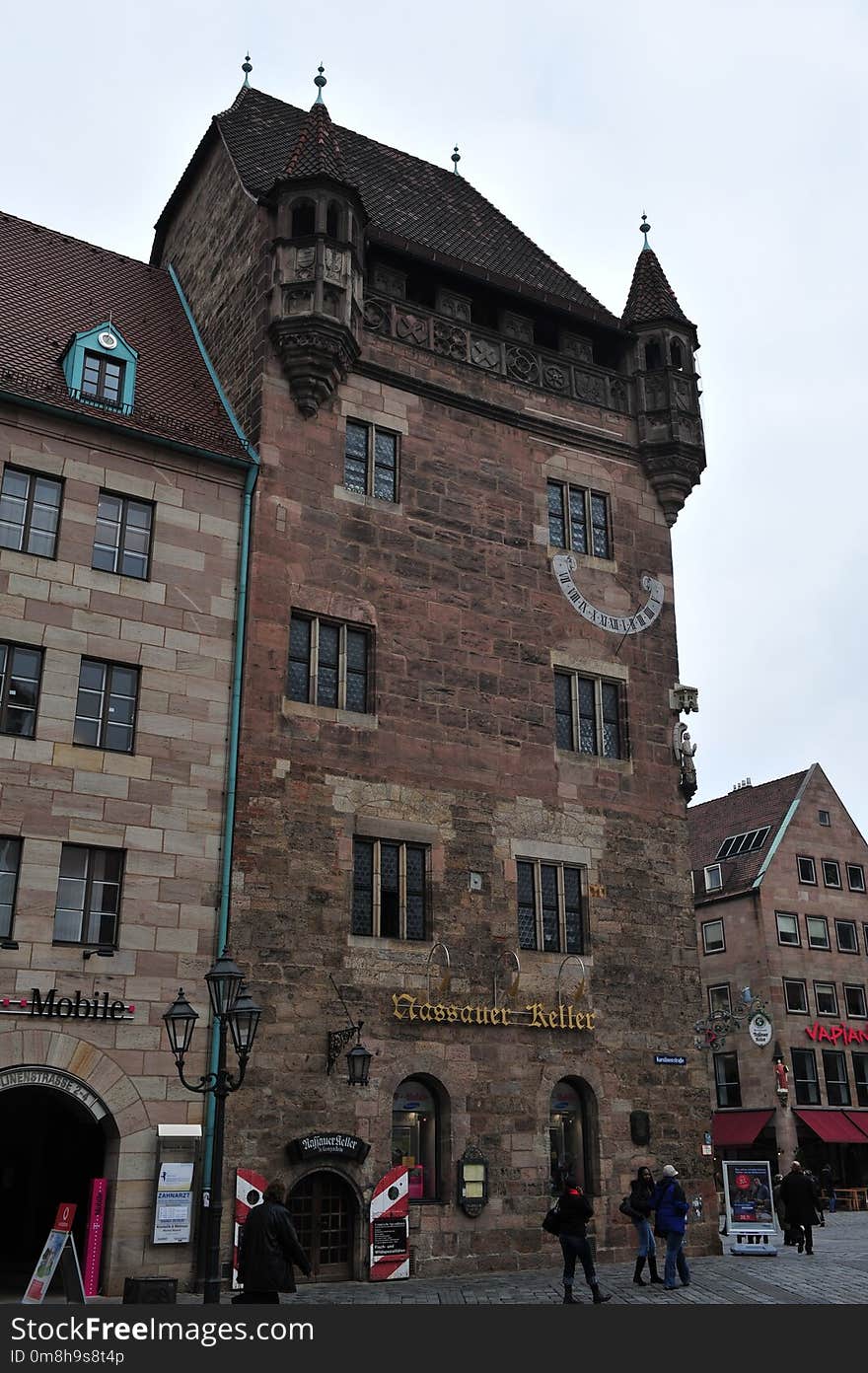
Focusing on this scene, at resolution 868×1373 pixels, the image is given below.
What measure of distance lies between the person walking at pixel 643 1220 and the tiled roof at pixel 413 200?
738 inches

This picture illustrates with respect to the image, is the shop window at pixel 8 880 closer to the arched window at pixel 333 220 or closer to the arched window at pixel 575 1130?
the arched window at pixel 575 1130

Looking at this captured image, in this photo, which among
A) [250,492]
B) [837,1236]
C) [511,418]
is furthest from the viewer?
[837,1236]

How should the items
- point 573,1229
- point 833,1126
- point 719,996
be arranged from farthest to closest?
point 719,996
point 833,1126
point 573,1229

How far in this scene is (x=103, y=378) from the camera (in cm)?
2362

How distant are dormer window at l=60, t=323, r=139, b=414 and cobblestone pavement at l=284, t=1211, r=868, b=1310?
50.1ft

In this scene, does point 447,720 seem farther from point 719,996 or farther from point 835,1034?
point 835,1034

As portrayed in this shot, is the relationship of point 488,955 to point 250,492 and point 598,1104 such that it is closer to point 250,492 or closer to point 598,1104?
point 598,1104

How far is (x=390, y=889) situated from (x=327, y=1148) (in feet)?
15.3

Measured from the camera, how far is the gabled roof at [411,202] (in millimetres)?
28781

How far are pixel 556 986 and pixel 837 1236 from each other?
454 inches

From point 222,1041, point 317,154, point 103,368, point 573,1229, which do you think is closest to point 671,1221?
point 573,1229

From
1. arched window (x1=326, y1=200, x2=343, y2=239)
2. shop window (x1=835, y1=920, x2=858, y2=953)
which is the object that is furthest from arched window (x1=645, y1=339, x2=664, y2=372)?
shop window (x1=835, y1=920, x2=858, y2=953)

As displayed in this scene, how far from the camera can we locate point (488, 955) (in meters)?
24.0
